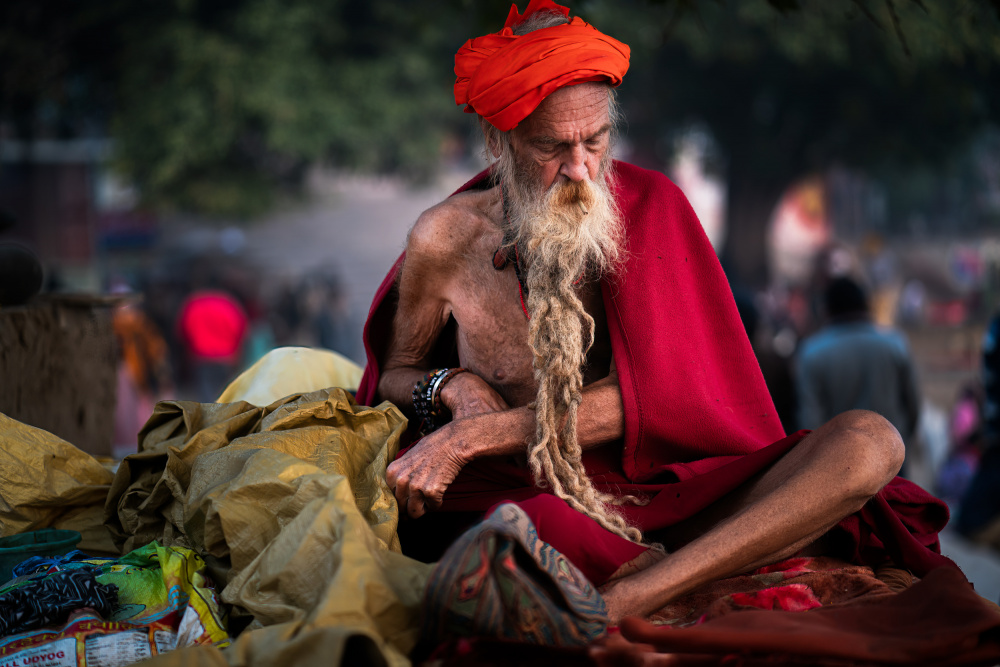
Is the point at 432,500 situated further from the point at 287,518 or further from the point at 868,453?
the point at 868,453

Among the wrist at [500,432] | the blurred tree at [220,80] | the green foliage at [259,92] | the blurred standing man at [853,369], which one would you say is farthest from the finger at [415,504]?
the green foliage at [259,92]

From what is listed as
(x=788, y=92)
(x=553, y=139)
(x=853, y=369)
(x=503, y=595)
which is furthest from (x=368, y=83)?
(x=503, y=595)

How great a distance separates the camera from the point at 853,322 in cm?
548

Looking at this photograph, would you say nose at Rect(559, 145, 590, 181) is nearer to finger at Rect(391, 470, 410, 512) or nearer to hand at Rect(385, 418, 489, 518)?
hand at Rect(385, 418, 489, 518)

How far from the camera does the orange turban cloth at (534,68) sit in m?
2.32

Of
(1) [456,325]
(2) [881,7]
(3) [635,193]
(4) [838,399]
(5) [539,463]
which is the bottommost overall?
(4) [838,399]

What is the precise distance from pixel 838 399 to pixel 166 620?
14.8 ft

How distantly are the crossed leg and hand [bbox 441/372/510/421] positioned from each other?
66 centimetres

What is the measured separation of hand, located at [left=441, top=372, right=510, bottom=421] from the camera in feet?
7.93

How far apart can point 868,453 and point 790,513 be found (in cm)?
23

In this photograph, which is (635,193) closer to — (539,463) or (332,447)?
(539,463)

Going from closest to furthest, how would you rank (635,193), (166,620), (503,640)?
(503,640) → (166,620) → (635,193)

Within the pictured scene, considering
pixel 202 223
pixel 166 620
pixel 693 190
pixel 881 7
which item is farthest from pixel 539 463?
pixel 693 190

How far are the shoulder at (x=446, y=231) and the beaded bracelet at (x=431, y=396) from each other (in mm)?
358
